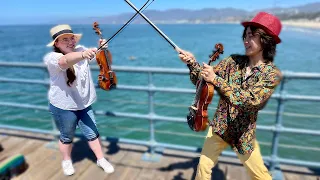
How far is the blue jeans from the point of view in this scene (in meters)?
3.11

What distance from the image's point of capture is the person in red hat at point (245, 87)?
6.57 feet

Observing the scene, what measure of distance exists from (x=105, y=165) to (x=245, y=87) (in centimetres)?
213

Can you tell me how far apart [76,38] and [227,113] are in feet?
5.90

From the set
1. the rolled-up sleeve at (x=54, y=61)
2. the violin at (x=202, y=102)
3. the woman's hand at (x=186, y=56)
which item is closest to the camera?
the violin at (x=202, y=102)

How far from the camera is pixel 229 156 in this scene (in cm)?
363

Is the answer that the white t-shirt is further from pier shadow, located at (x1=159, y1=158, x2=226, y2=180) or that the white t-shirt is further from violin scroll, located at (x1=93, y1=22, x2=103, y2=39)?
pier shadow, located at (x1=159, y1=158, x2=226, y2=180)

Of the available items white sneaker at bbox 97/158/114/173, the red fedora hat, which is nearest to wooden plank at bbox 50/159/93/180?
white sneaker at bbox 97/158/114/173

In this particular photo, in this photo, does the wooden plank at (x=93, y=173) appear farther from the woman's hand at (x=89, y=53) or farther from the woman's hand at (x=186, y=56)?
the woman's hand at (x=186, y=56)

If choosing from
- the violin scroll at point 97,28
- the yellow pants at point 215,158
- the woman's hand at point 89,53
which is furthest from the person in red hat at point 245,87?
the violin scroll at point 97,28

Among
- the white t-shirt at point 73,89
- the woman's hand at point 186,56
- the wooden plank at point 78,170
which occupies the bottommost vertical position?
the wooden plank at point 78,170

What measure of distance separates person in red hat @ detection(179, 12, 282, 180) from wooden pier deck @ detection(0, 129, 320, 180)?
1.01 m

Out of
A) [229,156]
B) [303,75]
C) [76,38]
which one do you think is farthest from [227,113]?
[76,38]

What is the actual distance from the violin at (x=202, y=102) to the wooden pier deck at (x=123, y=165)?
130 cm

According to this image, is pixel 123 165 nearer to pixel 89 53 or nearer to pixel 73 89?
pixel 73 89
